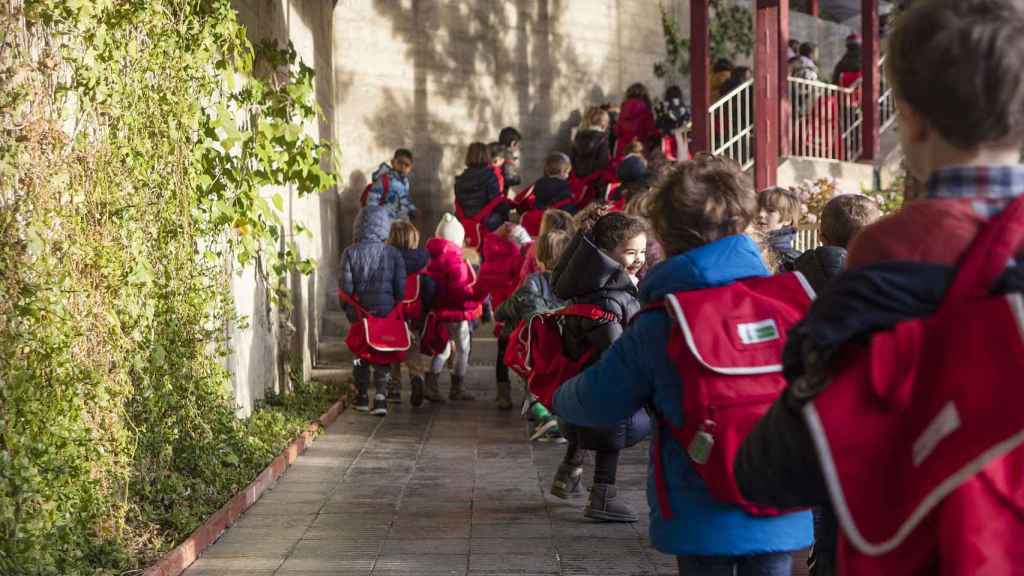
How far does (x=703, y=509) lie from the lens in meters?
3.23

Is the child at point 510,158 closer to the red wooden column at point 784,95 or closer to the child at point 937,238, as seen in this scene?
the red wooden column at point 784,95

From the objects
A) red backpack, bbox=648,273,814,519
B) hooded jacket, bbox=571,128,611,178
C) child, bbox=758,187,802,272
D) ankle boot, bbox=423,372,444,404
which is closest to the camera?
red backpack, bbox=648,273,814,519

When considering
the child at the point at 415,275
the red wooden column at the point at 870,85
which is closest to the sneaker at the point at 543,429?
the child at the point at 415,275

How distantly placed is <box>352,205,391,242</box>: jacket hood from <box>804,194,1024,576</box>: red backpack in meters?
9.29

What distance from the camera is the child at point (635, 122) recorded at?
1514 cm

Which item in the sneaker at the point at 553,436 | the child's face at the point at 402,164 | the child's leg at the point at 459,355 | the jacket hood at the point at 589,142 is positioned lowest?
the sneaker at the point at 553,436

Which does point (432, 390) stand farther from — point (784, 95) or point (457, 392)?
point (784, 95)

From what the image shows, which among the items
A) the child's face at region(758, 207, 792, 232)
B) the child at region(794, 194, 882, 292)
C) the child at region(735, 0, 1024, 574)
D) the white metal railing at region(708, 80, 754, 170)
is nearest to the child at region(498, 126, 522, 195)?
the white metal railing at region(708, 80, 754, 170)

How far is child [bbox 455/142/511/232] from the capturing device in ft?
46.7

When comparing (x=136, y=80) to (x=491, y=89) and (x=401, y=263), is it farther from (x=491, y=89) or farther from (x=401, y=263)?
(x=491, y=89)

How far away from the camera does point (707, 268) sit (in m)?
3.27

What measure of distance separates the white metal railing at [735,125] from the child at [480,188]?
269 cm

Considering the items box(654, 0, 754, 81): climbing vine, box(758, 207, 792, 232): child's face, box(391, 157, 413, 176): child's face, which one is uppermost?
box(654, 0, 754, 81): climbing vine

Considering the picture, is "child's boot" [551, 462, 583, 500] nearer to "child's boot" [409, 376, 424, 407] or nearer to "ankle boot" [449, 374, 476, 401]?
"child's boot" [409, 376, 424, 407]
